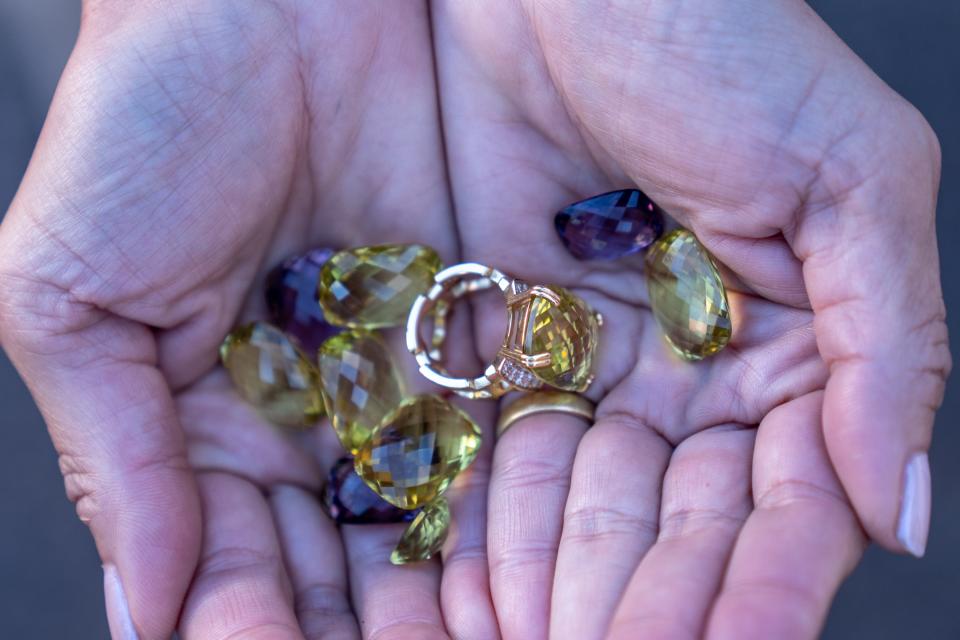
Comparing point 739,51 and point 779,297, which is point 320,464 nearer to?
point 779,297

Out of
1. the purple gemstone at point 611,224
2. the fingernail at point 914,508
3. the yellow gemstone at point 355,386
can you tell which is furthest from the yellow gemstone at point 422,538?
the fingernail at point 914,508

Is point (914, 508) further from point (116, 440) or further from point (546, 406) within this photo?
point (116, 440)

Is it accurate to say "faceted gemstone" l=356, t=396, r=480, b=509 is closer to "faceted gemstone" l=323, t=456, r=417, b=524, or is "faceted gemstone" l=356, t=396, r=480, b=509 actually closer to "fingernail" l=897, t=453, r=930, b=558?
"faceted gemstone" l=323, t=456, r=417, b=524

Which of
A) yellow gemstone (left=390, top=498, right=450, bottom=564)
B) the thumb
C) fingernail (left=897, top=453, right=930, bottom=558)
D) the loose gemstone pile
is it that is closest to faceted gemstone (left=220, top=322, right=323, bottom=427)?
the loose gemstone pile

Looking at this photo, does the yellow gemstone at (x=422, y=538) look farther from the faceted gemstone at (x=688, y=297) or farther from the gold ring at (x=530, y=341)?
the faceted gemstone at (x=688, y=297)

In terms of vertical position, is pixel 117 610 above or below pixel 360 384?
below

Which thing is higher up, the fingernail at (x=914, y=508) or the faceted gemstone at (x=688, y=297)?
the faceted gemstone at (x=688, y=297)

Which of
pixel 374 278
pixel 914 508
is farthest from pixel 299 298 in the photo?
pixel 914 508
